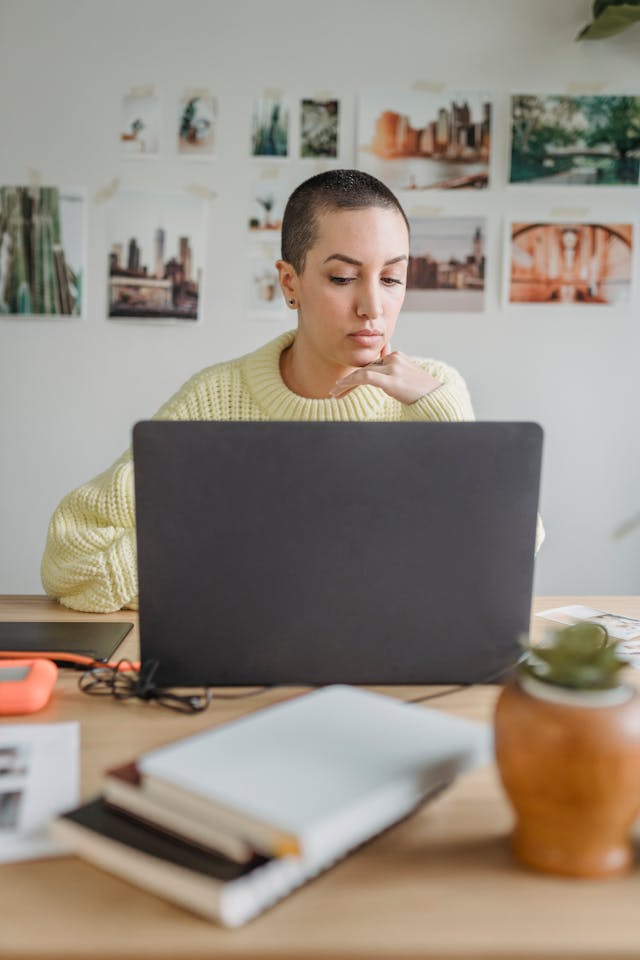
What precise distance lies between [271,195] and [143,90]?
0.47 m

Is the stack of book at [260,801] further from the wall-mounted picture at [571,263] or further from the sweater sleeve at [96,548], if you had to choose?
the wall-mounted picture at [571,263]

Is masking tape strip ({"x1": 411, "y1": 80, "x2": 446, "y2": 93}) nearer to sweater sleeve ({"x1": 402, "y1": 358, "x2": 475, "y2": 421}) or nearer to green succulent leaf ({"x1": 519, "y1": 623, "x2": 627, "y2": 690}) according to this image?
sweater sleeve ({"x1": 402, "y1": 358, "x2": 475, "y2": 421})

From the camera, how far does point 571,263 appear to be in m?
2.74

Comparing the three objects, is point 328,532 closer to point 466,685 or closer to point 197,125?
point 466,685

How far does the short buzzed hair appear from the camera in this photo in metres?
1.54

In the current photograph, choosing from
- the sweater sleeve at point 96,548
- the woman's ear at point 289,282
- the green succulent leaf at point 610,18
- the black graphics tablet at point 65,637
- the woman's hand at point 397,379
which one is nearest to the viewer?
the black graphics tablet at point 65,637

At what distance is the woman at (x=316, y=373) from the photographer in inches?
53.4

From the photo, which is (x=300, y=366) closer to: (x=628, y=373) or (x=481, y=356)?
(x=481, y=356)

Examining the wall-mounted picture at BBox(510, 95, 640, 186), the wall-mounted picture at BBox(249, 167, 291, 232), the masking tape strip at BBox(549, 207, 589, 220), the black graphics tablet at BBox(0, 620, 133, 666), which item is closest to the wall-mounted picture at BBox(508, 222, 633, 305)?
the masking tape strip at BBox(549, 207, 589, 220)

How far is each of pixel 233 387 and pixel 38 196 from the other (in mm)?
1341

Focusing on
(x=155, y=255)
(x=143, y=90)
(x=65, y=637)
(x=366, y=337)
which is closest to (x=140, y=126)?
(x=143, y=90)

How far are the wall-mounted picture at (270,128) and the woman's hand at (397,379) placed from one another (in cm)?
140

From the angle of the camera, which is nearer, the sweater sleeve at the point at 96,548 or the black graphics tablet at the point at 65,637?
the black graphics tablet at the point at 65,637

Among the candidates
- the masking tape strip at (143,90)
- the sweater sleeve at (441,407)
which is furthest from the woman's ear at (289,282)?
the masking tape strip at (143,90)
